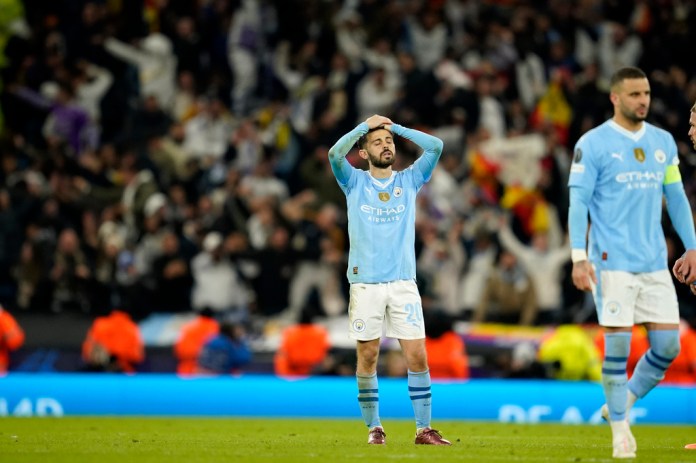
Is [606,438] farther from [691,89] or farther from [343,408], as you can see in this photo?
[691,89]

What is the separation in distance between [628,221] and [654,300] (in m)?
0.60

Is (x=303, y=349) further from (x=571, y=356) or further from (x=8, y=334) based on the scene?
(x=8, y=334)

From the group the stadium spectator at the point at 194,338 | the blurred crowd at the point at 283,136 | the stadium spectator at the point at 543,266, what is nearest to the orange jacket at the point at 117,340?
the stadium spectator at the point at 194,338

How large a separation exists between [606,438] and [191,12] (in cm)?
→ 1507

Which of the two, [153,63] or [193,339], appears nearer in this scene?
[193,339]

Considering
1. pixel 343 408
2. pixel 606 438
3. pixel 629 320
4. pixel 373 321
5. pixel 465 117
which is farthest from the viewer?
pixel 465 117

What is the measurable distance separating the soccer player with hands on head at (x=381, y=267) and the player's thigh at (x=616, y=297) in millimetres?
1774

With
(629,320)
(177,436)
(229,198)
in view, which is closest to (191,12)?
(229,198)

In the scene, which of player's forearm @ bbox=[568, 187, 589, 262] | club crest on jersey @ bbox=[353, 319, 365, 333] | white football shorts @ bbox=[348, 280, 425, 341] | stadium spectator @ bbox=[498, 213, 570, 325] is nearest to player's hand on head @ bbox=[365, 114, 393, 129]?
white football shorts @ bbox=[348, 280, 425, 341]

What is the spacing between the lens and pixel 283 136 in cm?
2392

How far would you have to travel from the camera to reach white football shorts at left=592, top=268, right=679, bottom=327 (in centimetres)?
990

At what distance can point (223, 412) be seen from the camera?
58.3 ft

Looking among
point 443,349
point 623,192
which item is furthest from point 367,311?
point 443,349

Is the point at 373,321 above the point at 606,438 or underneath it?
above
